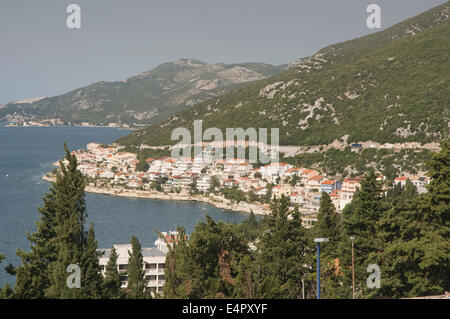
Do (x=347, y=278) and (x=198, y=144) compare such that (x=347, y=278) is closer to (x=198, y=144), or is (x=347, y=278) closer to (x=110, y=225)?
(x=110, y=225)

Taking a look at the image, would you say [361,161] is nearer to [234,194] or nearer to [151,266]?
[234,194]

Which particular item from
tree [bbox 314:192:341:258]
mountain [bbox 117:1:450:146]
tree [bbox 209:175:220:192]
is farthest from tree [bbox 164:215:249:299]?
tree [bbox 209:175:220:192]

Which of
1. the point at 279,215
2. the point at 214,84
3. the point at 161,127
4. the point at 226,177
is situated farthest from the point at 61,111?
Result: the point at 279,215

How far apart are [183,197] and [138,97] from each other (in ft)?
434

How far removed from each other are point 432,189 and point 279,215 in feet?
11.7

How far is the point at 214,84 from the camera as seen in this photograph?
476 ft

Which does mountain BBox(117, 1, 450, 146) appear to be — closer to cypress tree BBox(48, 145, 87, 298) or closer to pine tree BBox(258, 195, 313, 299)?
pine tree BBox(258, 195, 313, 299)

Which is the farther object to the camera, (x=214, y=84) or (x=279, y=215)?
(x=214, y=84)

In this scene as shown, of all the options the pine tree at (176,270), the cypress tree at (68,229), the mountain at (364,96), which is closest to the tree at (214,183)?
the mountain at (364,96)

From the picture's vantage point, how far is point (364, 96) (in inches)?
1783

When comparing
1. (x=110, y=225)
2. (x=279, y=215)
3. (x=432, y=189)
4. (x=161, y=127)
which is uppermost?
(x=161, y=127)

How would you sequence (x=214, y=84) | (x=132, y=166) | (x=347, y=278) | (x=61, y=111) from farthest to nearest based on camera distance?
(x=61, y=111)
(x=214, y=84)
(x=132, y=166)
(x=347, y=278)

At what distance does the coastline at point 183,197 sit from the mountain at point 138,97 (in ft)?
289

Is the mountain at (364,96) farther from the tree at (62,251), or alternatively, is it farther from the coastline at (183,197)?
the tree at (62,251)
